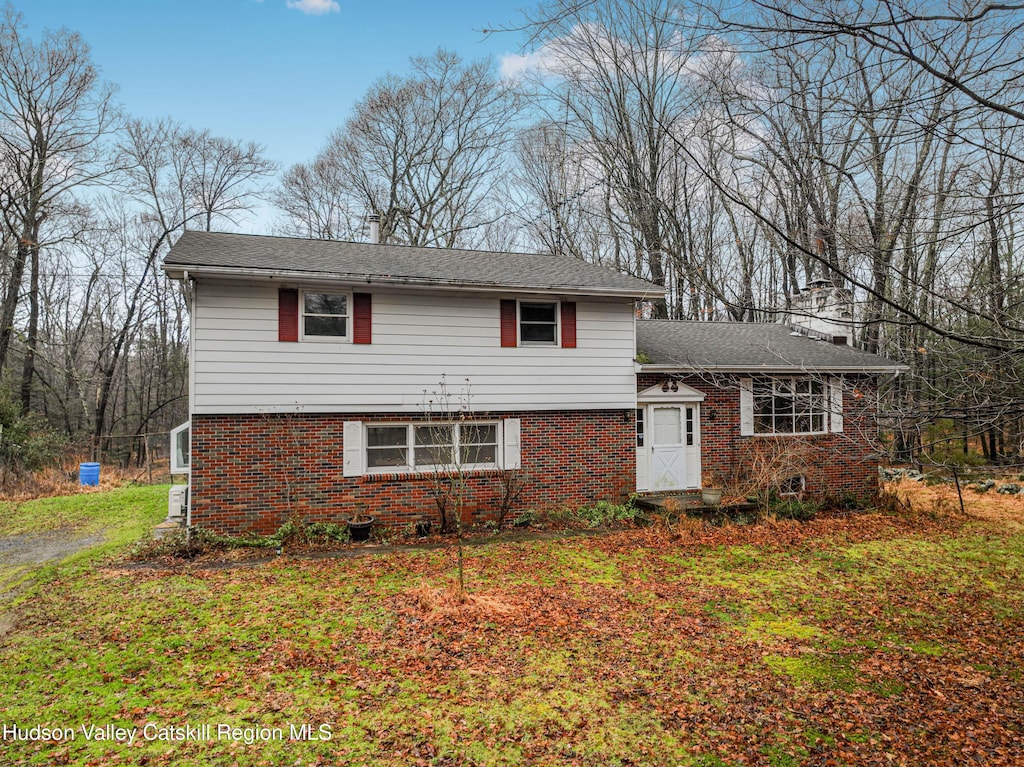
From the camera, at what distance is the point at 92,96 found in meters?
19.5

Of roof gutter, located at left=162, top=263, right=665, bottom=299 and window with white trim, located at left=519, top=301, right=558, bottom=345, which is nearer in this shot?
roof gutter, located at left=162, top=263, right=665, bottom=299

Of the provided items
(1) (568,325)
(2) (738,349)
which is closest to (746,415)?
(2) (738,349)

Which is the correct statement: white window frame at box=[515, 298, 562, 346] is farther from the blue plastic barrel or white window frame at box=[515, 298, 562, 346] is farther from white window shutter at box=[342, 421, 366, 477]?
the blue plastic barrel

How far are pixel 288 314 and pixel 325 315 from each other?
1.99ft

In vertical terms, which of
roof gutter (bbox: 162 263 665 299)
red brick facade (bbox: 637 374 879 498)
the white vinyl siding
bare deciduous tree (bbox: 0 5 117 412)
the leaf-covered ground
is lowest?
the leaf-covered ground

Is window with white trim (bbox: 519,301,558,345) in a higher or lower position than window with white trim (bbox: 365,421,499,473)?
higher

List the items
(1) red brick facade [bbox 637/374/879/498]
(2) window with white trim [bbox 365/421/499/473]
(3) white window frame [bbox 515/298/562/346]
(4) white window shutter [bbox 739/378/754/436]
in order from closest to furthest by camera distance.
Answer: (2) window with white trim [bbox 365/421/499/473]
(3) white window frame [bbox 515/298/562/346]
(1) red brick facade [bbox 637/374/879/498]
(4) white window shutter [bbox 739/378/754/436]

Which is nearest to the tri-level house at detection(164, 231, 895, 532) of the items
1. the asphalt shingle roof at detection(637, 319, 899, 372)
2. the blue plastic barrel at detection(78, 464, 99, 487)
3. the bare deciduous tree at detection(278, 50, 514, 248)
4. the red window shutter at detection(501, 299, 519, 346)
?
the red window shutter at detection(501, 299, 519, 346)

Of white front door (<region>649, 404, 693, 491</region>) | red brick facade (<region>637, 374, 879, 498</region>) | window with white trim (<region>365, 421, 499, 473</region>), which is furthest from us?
red brick facade (<region>637, 374, 879, 498</region>)

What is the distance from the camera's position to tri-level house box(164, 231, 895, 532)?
31.0 ft

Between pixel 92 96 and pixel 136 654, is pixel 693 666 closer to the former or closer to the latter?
pixel 136 654

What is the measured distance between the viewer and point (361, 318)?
10.1 m

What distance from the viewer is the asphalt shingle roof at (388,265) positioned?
31.3 ft

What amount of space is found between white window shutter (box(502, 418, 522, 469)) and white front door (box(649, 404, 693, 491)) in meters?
3.03
